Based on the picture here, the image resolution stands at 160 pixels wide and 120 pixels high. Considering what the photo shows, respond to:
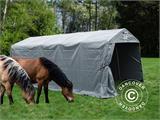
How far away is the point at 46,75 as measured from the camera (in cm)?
1002

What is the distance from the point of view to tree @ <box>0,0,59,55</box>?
23406 millimetres

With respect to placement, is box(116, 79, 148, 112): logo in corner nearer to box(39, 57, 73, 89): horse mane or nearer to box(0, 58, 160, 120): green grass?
box(0, 58, 160, 120): green grass

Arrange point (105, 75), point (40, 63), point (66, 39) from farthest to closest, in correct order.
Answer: point (66, 39) → point (105, 75) → point (40, 63)

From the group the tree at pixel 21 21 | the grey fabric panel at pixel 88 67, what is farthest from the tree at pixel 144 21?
the grey fabric panel at pixel 88 67

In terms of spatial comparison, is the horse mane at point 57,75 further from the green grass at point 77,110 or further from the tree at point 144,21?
the tree at point 144,21

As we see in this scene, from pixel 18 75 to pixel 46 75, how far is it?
1550 mm

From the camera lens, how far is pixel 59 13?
46031 mm

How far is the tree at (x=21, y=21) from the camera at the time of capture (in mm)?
23406

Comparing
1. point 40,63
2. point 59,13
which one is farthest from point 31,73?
point 59,13

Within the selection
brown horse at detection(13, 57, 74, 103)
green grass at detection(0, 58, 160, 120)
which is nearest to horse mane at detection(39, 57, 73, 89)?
brown horse at detection(13, 57, 74, 103)

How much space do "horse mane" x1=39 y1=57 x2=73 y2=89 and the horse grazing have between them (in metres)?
1.42

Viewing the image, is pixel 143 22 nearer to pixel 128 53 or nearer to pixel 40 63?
pixel 128 53

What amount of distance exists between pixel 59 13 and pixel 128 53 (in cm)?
3318

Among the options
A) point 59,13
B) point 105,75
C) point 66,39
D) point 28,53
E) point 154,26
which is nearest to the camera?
point 105,75
